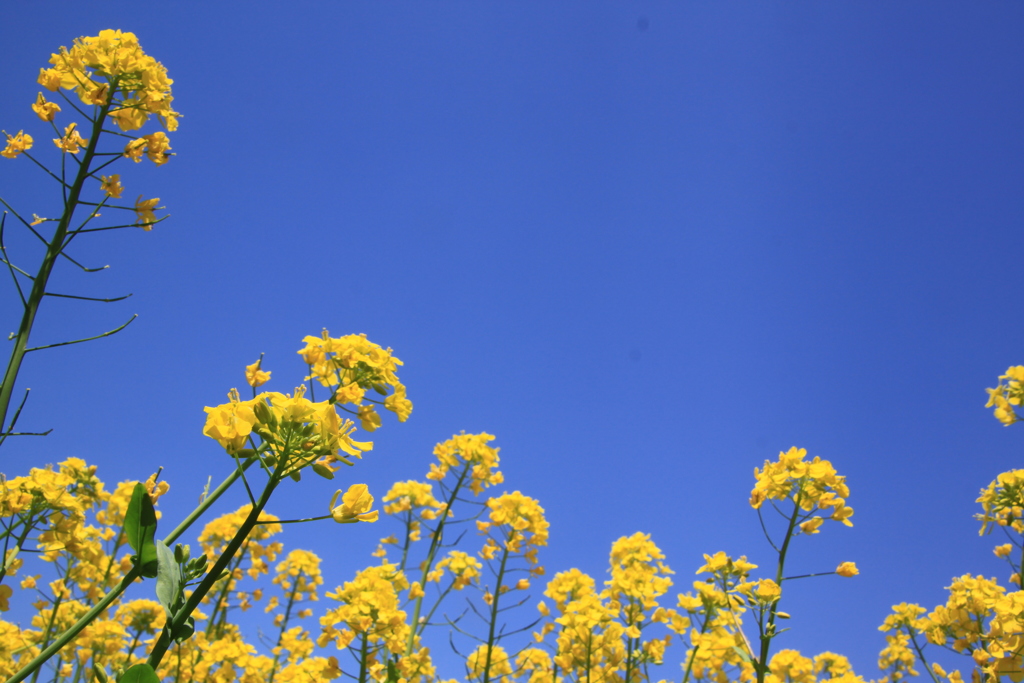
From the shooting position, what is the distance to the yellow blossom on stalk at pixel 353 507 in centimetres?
140

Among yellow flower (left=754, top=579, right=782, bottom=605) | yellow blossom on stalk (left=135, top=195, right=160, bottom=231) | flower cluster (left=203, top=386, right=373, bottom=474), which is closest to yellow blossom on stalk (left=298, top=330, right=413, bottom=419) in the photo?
yellow blossom on stalk (left=135, top=195, right=160, bottom=231)

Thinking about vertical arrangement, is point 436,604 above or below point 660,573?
below

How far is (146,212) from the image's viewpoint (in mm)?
2482

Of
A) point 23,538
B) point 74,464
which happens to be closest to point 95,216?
point 23,538

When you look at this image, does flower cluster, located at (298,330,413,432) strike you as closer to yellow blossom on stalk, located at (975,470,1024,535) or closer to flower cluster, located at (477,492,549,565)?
flower cluster, located at (477,492,549,565)

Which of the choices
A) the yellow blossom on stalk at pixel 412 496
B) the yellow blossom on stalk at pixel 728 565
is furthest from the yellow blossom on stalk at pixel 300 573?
the yellow blossom on stalk at pixel 728 565

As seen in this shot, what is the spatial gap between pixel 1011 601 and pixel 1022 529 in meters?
1.02

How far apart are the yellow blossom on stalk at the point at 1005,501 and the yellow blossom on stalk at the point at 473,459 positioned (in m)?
3.86

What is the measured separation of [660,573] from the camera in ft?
18.6

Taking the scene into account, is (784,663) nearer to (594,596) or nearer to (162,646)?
(594,596)

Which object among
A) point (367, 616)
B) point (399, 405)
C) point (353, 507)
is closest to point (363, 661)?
point (367, 616)

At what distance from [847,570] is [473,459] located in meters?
3.09

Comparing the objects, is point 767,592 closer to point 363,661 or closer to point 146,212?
point 363,661

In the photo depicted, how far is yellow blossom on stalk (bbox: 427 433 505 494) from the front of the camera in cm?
540
